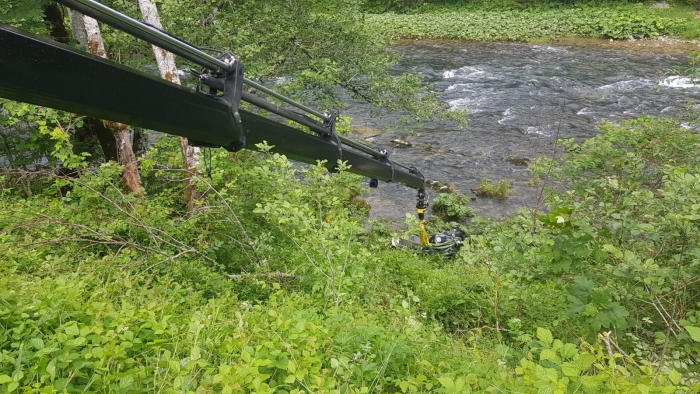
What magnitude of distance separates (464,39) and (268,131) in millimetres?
27115

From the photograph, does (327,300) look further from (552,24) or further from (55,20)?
(552,24)

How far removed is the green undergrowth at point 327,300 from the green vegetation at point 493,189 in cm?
417

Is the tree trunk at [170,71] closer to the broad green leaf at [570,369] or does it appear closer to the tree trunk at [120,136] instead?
the tree trunk at [120,136]

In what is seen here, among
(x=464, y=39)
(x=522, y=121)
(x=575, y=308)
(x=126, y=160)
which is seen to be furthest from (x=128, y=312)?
(x=464, y=39)

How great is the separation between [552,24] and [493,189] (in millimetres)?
21488

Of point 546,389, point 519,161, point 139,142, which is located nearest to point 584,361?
point 546,389

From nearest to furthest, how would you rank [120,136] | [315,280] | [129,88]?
[129,88] < [315,280] < [120,136]

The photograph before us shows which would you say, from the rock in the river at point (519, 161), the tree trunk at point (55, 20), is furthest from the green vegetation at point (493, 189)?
the tree trunk at point (55, 20)

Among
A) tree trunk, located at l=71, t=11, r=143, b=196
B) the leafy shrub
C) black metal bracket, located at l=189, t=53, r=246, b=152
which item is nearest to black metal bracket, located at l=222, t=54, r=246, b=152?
black metal bracket, located at l=189, t=53, r=246, b=152

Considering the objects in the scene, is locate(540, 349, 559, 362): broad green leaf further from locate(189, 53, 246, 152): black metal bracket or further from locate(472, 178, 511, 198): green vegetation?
locate(472, 178, 511, 198): green vegetation

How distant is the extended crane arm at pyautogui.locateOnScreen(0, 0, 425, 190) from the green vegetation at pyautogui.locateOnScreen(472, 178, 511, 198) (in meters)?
8.87

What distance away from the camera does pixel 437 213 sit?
1108 centimetres

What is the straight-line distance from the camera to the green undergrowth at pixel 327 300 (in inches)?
94.0

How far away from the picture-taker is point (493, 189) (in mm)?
11750
